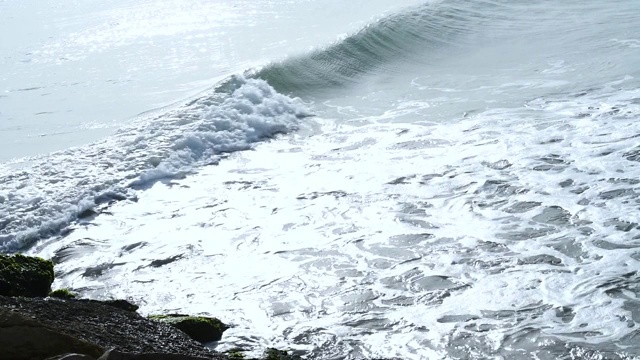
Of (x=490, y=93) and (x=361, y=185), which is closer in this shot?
(x=361, y=185)

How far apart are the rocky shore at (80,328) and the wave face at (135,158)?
7.57ft

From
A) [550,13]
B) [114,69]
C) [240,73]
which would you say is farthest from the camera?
[550,13]

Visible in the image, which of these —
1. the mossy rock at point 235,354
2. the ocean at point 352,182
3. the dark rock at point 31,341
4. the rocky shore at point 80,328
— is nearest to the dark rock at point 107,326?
the rocky shore at point 80,328

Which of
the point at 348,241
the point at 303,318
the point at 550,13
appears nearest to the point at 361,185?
the point at 348,241

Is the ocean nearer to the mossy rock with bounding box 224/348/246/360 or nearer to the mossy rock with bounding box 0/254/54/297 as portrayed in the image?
the mossy rock with bounding box 224/348/246/360

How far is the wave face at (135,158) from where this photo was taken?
10.5 metres

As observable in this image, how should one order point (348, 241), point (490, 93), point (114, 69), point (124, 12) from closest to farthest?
point (348, 241), point (490, 93), point (114, 69), point (124, 12)

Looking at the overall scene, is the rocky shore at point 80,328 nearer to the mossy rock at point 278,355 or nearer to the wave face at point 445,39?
the mossy rock at point 278,355

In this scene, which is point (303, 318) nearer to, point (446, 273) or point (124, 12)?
point (446, 273)

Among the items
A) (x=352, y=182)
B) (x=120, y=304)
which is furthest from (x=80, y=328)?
(x=352, y=182)

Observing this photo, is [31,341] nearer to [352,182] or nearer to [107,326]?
[107,326]

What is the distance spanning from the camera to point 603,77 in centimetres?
1561

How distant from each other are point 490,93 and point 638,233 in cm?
692

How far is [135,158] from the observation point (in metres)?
12.4
